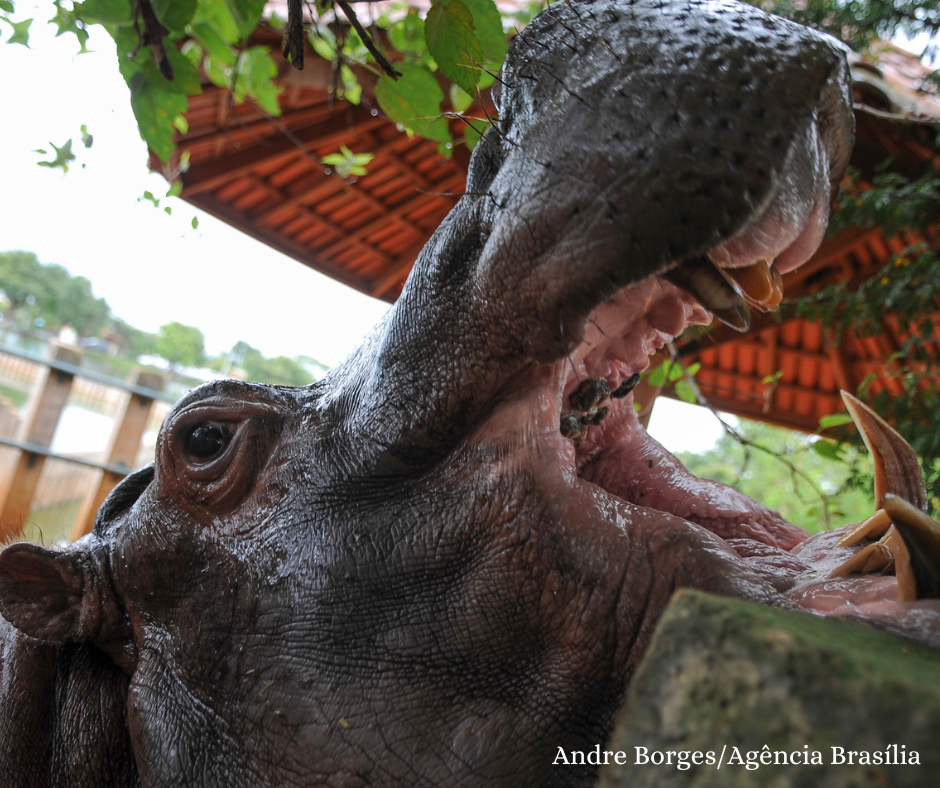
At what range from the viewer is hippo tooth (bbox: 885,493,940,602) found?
36.3 inches

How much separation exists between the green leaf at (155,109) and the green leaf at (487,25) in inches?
30.6

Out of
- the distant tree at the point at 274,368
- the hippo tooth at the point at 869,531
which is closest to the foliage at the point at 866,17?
the hippo tooth at the point at 869,531

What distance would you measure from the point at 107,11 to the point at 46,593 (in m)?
1.33

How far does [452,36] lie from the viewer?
148 cm

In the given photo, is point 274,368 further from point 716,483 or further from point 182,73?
point 716,483

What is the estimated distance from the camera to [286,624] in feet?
4.50

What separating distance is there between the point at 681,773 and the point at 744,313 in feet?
2.42

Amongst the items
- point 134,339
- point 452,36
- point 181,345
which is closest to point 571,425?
point 452,36

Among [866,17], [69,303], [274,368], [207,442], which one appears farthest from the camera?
[69,303]

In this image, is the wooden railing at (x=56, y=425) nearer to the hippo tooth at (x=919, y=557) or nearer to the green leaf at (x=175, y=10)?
the green leaf at (x=175, y=10)

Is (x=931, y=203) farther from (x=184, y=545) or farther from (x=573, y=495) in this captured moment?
(x=184, y=545)

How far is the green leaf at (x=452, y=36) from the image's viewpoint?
1.47m

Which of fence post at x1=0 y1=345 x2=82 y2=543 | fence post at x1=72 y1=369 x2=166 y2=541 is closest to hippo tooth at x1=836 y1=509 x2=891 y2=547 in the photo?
fence post at x1=72 y1=369 x2=166 y2=541

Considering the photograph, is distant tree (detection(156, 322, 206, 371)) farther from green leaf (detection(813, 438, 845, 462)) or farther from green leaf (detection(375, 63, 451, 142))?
green leaf (detection(375, 63, 451, 142))
